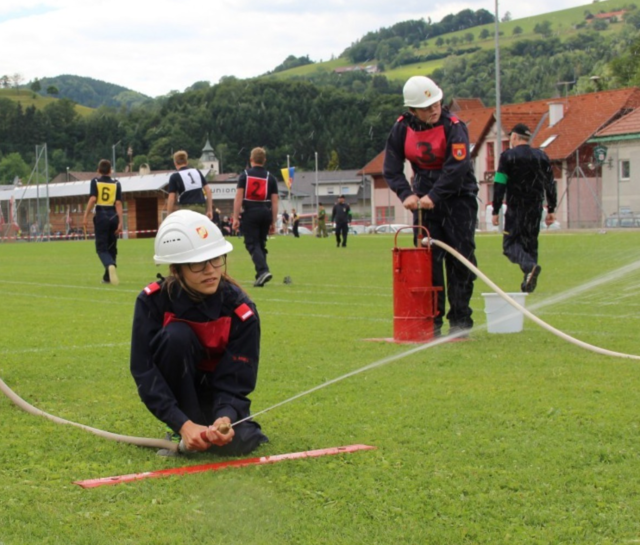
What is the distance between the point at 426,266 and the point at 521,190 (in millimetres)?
4661

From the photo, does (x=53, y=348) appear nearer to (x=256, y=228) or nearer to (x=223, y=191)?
(x=256, y=228)

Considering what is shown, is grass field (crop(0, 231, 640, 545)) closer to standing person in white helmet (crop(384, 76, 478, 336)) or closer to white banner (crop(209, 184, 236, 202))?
standing person in white helmet (crop(384, 76, 478, 336))

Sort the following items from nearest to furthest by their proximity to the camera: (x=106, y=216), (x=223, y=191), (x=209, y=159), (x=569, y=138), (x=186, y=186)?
(x=186, y=186), (x=106, y=216), (x=569, y=138), (x=223, y=191), (x=209, y=159)

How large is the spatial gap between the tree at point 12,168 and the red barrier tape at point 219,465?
457ft

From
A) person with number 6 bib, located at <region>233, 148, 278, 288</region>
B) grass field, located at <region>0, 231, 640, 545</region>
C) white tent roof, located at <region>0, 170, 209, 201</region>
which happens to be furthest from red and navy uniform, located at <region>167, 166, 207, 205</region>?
white tent roof, located at <region>0, 170, 209, 201</region>

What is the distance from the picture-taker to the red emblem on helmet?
9.22 m

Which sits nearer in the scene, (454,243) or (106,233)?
(454,243)

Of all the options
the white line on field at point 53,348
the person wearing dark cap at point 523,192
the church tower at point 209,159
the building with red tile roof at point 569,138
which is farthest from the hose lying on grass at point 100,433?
the church tower at point 209,159

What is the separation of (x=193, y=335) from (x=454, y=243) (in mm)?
4868

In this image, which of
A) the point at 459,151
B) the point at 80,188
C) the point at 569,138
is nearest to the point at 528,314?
the point at 459,151

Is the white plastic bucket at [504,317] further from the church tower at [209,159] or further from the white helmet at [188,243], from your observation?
the church tower at [209,159]

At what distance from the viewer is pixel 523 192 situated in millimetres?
13336

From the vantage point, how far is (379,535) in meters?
3.78

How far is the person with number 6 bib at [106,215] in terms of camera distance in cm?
1798
